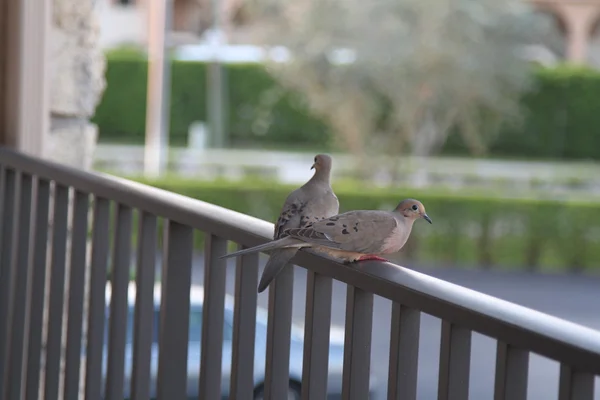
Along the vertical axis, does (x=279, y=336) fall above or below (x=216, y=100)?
above

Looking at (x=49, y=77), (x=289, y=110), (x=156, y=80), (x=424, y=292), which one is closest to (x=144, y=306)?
(x=424, y=292)

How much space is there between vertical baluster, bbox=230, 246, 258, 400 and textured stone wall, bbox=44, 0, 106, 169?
1223mm

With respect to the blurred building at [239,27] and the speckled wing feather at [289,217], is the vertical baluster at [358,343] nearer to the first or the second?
the speckled wing feather at [289,217]

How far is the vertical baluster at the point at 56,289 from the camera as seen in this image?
5.62 ft

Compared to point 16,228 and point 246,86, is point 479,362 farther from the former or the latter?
point 246,86

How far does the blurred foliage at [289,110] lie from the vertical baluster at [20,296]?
20448 mm

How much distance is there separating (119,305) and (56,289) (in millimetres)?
244

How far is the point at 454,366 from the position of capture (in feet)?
2.97

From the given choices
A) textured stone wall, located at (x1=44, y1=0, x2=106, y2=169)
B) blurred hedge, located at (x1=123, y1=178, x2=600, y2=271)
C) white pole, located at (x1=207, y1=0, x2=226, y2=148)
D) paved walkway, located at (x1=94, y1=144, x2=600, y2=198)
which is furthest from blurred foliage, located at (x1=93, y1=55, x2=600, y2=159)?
textured stone wall, located at (x1=44, y1=0, x2=106, y2=169)

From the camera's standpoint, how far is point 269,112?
74.6 ft

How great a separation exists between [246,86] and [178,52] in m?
2.55

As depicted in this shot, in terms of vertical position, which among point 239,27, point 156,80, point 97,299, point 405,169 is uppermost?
point 239,27

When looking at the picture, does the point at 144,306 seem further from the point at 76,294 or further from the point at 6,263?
the point at 6,263

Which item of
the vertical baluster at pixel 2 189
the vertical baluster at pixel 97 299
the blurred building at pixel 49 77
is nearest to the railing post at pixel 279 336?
the vertical baluster at pixel 97 299
